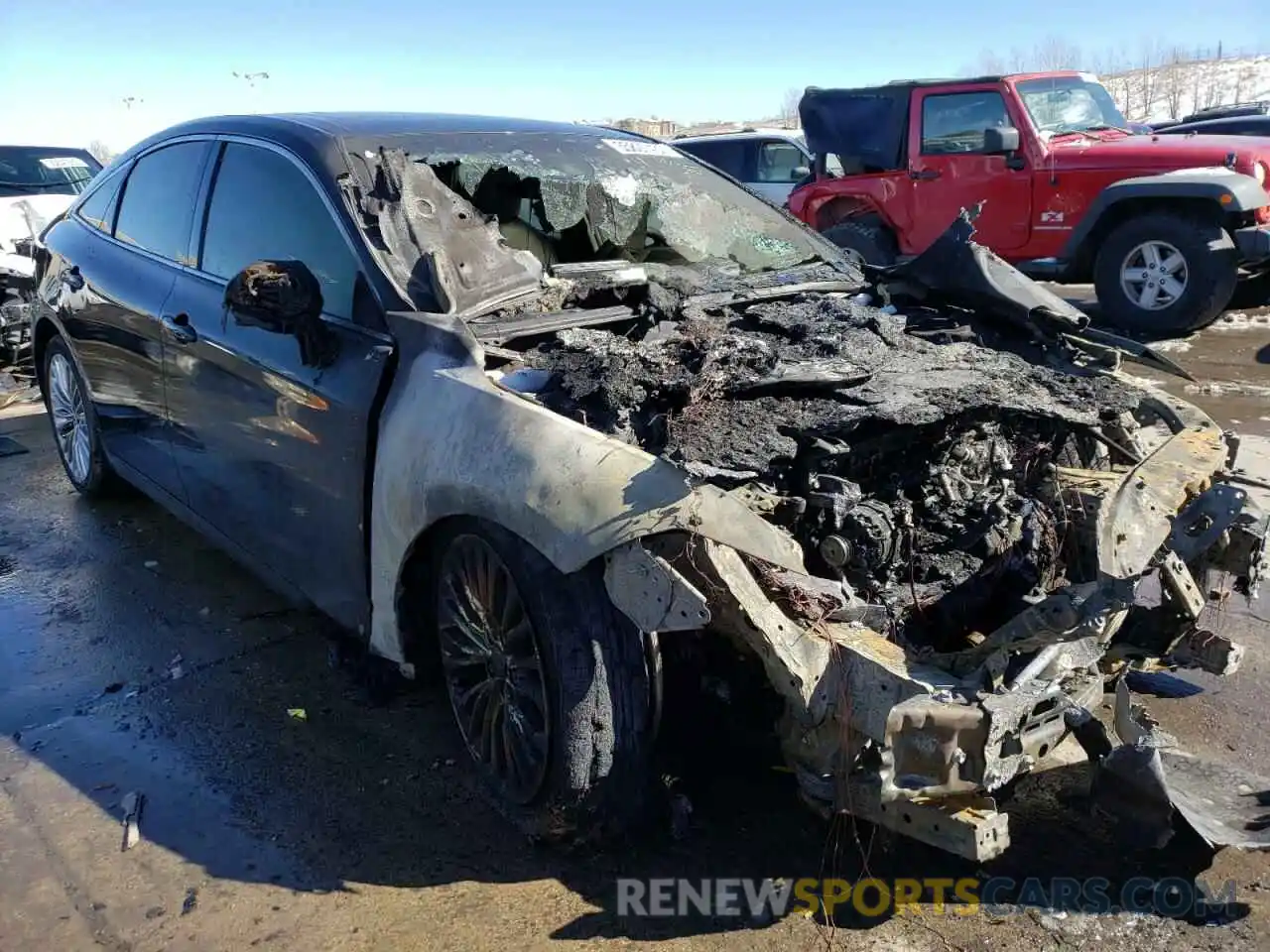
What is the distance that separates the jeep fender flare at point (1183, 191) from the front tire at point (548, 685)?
7552 mm

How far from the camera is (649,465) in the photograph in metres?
2.36

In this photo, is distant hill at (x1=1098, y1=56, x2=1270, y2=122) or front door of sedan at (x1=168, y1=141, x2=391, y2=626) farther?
distant hill at (x1=1098, y1=56, x2=1270, y2=122)

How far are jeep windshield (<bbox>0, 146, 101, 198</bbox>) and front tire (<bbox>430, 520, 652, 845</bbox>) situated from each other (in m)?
9.69

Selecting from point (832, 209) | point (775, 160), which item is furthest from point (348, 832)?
point (775, 160)

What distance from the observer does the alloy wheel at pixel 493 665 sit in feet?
8.62

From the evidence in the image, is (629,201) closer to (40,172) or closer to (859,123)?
(859,123)

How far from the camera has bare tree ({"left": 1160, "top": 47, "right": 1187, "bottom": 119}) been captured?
2082 inches

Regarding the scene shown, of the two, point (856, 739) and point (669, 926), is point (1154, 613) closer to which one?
point (856, 739)

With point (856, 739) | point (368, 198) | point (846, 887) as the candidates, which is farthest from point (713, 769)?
point (368, 198)

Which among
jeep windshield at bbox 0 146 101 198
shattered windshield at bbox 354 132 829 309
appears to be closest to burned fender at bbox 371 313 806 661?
shattered windshield at bbox 354 132 829 309

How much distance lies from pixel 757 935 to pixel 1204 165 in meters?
8.36

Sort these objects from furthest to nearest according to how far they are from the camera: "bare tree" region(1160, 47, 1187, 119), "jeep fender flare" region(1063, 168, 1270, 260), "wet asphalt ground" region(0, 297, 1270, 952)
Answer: "bare tree" region(1160, 47, 1187, 119) < "jeep fender flare" region(1063, 168, 1270, 260) < "wet asphalt ground" region(0, 297, 1270, 952)

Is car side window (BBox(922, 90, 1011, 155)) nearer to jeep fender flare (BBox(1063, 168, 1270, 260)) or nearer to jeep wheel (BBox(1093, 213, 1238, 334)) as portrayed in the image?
jeep fender flare (BBox(1063, 168, 1270, 260))

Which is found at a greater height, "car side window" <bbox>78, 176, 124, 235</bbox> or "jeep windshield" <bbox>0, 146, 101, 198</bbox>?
"jeep windshield" <bbox>0, 146, 101, 198</bbox>
